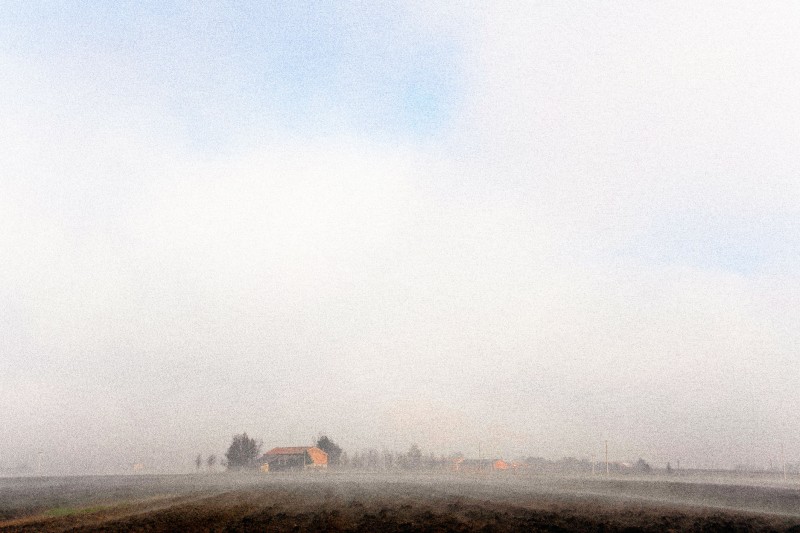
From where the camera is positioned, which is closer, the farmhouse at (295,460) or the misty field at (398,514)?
the misty field at (398,514)

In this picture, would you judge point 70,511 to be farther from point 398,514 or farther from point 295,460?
point 295,460

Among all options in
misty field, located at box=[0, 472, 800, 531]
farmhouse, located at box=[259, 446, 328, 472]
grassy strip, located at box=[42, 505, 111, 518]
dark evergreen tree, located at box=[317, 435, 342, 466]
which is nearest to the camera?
misty field, located at box=[0, 472, 800, 531]

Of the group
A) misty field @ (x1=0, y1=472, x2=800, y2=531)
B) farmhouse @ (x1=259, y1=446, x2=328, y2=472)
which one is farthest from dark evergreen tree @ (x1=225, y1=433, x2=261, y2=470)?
misty field @ (x1=0, y1=472, x2=800, y2=531)

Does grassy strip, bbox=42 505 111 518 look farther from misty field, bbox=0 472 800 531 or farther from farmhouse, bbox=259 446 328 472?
farmhouse, bbox=259 446 328 472

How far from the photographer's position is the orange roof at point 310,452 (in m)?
177

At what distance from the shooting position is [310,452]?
579 ft

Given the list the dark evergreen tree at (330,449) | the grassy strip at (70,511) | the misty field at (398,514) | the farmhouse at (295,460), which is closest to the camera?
the misty field at (398,514)

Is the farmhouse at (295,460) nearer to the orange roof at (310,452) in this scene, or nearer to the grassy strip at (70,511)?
the orange roof at (310,452)

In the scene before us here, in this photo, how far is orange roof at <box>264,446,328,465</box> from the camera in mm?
176750

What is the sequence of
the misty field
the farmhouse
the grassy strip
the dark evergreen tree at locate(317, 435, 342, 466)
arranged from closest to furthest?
the misty field
the grassy strip
the farmhouse
the dark evergreen tree at locate(317, 435, 342, 466)

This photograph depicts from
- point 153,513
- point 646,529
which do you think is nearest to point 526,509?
point 646,529

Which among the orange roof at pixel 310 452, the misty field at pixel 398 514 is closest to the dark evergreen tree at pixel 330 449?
the orange roof at pixel 310 452

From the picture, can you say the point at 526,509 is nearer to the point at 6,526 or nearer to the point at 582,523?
the point at 582,523

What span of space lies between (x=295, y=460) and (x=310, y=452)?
4.81m
